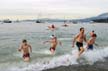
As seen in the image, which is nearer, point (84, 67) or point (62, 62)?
point (84, 67)

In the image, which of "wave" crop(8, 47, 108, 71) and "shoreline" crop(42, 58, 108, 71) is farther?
"wave" crop(8, 47, 108, 71)

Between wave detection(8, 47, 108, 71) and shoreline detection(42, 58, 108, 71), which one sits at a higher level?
shoreline detection(42, 58, 108, 71)

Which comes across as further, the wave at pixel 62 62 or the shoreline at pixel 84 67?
the wave at pixel 62 62

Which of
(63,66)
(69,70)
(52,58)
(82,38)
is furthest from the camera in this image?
(52,58)

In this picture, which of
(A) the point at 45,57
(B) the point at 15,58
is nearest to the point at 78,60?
(A) the point at 45,57

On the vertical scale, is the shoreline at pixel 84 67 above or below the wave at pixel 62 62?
above

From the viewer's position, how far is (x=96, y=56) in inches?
907

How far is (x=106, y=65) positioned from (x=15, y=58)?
6.42m

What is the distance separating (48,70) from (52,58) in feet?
15.3

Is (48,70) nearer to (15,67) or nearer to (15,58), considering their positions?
(15,67)

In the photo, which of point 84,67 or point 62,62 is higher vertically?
point 84,67

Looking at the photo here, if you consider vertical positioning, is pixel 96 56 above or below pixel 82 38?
below

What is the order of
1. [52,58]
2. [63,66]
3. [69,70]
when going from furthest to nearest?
[52,58], [63,66], [69,70]

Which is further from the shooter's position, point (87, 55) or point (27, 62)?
point (87, 55)
